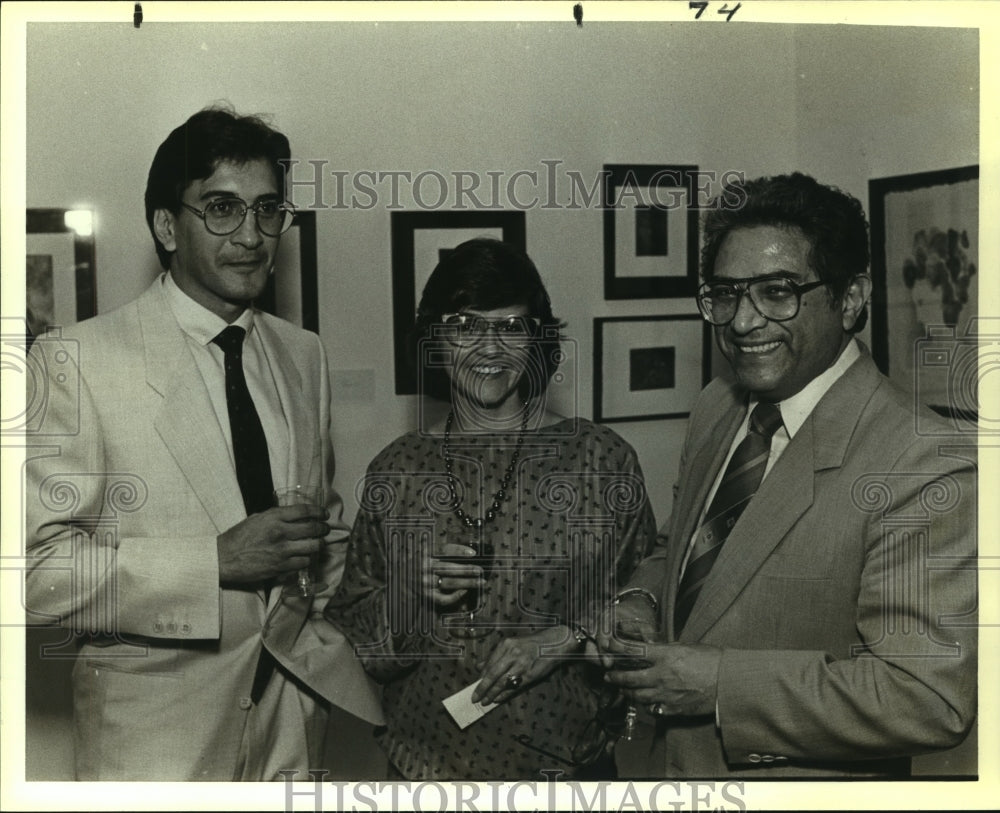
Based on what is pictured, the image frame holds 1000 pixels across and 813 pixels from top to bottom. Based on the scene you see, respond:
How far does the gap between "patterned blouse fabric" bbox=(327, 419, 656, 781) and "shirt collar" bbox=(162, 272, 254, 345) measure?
0.38 m

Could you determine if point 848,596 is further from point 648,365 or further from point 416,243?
point 416,243

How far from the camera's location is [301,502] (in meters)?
1.78

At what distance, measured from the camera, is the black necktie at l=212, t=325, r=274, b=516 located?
5.80 ft

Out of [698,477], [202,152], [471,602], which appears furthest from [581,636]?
[202,152]

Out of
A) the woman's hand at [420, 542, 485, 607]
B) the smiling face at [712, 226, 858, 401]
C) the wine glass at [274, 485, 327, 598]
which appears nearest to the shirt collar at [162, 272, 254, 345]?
the wine glass at [274, 485, 327, 598]

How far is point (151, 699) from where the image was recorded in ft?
5.84

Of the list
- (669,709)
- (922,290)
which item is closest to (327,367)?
(669,709)

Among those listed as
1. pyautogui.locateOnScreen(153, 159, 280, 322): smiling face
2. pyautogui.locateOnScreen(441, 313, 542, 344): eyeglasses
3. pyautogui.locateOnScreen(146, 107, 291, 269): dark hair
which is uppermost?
pyautogui.locateOnScreen(146, 107, 291, 269): dark hair

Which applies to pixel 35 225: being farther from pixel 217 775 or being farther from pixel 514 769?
pixel 514 769

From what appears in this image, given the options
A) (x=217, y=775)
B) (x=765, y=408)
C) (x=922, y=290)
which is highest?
(x=922, y=290)

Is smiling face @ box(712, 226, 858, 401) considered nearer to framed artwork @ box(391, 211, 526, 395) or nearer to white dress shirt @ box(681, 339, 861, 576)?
white dress shirt @ box(681, 339, 861, 576)

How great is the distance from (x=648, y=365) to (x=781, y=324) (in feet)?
0.87

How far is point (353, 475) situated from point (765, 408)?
29.1 inches

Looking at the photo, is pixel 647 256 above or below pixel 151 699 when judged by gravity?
above
